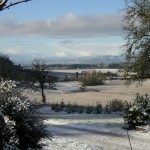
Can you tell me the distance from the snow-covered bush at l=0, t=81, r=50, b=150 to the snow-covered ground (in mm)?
3641

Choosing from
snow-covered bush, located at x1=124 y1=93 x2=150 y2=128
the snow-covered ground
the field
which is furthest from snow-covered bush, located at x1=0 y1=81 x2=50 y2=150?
the field

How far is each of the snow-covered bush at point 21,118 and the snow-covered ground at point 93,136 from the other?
11.9 feet

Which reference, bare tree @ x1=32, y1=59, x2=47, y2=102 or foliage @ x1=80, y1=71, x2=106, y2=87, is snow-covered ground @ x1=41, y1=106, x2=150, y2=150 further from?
foliage @ x1=80, y1=71, x2=106, y2=87

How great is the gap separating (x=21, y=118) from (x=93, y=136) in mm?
9007

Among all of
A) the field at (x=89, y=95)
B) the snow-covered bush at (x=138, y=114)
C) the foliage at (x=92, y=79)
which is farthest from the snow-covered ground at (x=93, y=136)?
the foliage at (x=92, y=79)

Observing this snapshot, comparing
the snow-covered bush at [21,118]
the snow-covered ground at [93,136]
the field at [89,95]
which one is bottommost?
the field at [89,95]

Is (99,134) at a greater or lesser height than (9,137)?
lesser

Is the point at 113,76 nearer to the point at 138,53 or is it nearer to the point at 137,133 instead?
the point at 138,53

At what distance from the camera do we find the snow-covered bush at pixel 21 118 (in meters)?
10.9

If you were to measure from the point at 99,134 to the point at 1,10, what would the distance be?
49.7 feet

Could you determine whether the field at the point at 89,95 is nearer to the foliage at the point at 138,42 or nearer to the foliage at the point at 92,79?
the foliage at the point at 138,42

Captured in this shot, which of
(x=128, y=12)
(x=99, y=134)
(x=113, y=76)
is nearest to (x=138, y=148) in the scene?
(x=99, y=134)

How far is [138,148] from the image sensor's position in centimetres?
1741

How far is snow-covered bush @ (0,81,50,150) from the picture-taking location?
10.9 m
